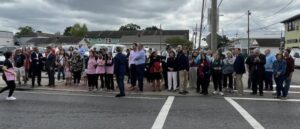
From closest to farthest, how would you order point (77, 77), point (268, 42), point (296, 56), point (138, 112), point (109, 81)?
point (138, 112)
point (109, 81)
point (77, 77)
point (296, 56)
point (268, 42)

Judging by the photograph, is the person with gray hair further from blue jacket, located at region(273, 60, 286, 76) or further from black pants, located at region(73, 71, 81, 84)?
black pants, located at region(73, 71, 81, 84)

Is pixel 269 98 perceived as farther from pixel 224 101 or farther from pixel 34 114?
pixel 34 114

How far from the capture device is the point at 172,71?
53.2ft

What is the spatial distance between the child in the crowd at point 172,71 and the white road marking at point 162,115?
2562 millimetres

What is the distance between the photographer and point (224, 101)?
541 inches

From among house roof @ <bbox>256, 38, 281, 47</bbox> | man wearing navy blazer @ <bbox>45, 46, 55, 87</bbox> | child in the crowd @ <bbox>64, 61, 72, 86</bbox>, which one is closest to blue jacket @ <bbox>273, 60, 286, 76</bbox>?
child in the crowd @ <bbox>64, 61, 72, 86</bbox>

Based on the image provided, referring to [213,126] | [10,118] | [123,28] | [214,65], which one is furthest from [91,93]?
[123,28]

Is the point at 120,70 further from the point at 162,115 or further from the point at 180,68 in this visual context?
the point at 162,115

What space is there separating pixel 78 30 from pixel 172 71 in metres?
132

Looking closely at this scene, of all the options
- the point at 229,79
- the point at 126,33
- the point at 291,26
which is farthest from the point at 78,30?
the point at 229,79

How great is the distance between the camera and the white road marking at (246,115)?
9305mm

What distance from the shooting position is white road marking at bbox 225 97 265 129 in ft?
30.5

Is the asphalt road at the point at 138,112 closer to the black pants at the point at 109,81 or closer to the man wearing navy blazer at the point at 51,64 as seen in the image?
the black pants at the point at 109,81

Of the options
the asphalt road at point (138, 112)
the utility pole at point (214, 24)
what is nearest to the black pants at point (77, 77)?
the asphalt road at point (138, 112)
